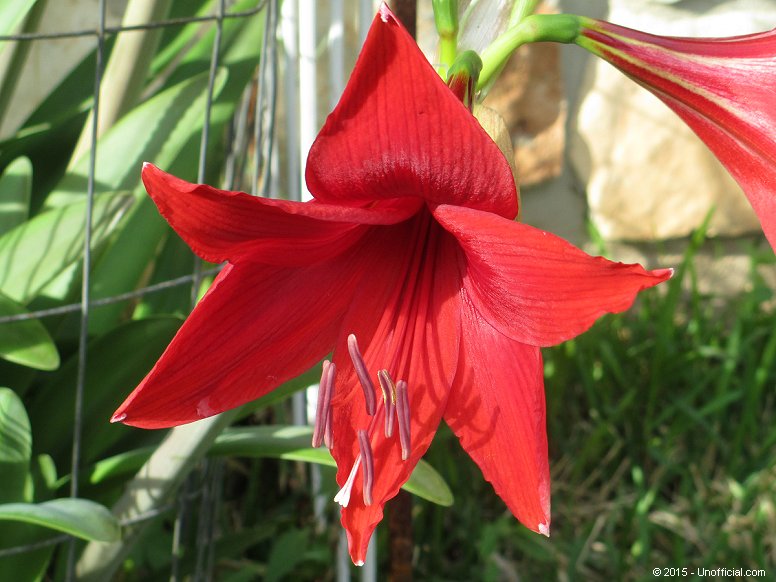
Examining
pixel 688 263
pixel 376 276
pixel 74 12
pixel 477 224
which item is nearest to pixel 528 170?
pixel 688 263

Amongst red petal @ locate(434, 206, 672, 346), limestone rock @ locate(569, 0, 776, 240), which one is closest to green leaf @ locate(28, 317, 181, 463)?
red petal @ locate(434, 206, 672, 346)

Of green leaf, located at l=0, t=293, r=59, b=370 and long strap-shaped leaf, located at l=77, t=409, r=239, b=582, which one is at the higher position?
green leaf, located at l=0, t=293, r=59, b=370

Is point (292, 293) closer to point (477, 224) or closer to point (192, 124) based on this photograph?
point (477, 224)

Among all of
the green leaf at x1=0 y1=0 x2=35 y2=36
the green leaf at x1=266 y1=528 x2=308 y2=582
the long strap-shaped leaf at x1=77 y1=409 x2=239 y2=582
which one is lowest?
the green leaf at x1=266 y1=528 x2=308 y2=582

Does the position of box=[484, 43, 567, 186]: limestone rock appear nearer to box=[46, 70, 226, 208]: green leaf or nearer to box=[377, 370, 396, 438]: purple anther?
box=[46, 70, 226, 208]: green leaf

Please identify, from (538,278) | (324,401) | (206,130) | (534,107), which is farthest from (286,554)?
(534,107)

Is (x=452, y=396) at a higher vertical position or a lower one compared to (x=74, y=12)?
lower

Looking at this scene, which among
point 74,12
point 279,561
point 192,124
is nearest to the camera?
point 192,124

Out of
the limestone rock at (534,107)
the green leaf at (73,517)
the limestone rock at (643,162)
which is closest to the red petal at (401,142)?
the green leaf at (73,517)
